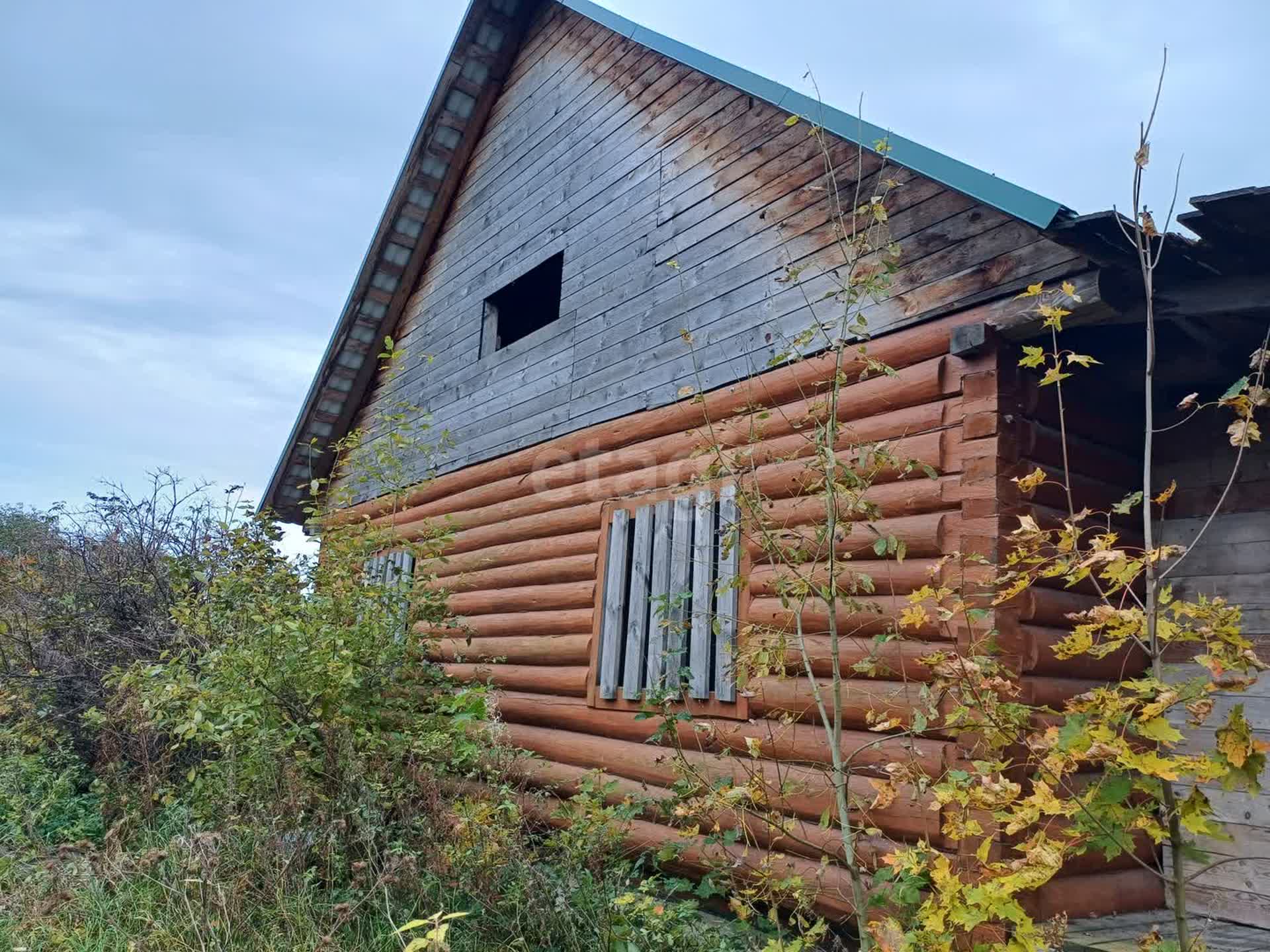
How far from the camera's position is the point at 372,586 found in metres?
6.40

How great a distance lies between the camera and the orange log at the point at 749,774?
439 cm

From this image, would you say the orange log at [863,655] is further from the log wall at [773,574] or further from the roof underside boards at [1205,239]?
the roof underside boards at [1205,239]

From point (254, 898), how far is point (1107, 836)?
4.00 metres

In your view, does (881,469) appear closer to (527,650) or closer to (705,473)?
(705,473)

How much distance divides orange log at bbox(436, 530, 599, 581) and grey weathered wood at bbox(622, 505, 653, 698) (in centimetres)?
57

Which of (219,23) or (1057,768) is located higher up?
(219,23)

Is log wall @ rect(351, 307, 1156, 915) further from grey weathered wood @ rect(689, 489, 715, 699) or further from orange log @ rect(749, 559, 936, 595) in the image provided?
grey weathered wood @ rect(689, 489, 715, 699)

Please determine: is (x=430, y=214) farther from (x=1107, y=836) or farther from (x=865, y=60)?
(x=865, y=60)

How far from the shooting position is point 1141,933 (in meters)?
4.29

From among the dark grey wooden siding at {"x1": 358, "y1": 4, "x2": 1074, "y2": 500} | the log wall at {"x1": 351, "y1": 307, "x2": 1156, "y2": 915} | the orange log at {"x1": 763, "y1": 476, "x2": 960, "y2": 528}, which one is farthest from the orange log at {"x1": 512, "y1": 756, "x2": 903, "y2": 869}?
the dark grey wooden siding at {"x1": 358, "y1": 4, "x2": 1074, "y2": 500}

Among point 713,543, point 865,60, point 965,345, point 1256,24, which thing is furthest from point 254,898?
point 865,60

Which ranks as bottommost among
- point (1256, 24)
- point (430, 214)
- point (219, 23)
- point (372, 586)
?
point (372, 586)

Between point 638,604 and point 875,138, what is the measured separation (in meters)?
3.34

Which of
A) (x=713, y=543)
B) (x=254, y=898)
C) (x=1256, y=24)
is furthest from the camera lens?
(x=1256, y=24)
